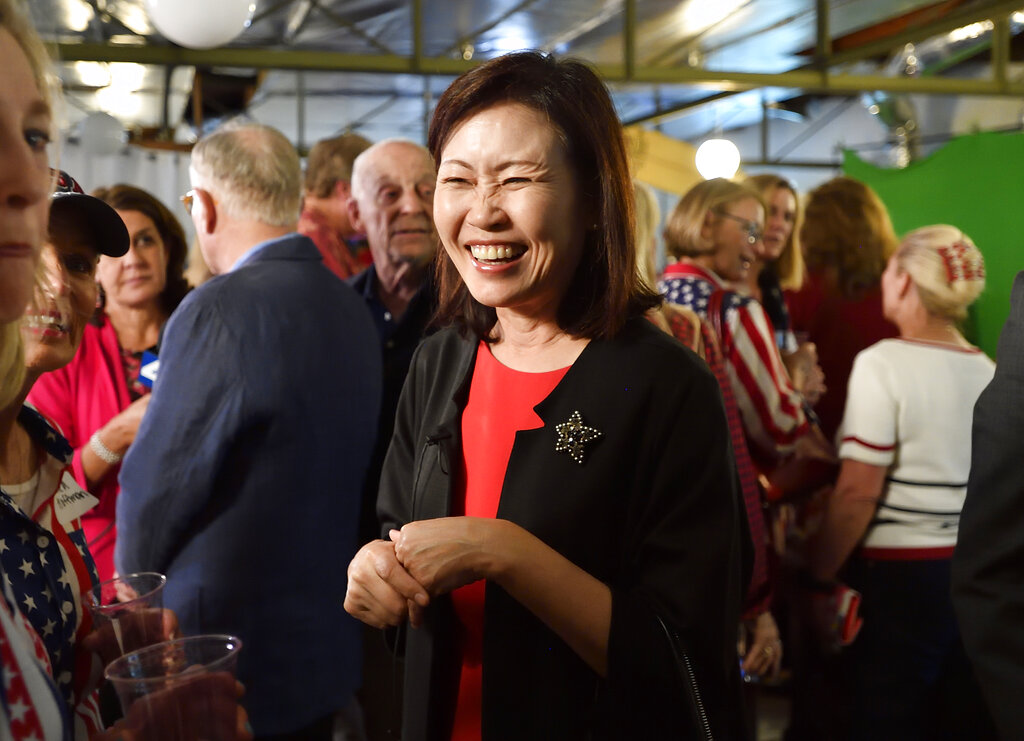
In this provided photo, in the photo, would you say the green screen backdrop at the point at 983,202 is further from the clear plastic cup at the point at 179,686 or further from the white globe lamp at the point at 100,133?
the white globe lamp at the point at 100,133

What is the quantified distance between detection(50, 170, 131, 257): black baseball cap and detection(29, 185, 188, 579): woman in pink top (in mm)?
783

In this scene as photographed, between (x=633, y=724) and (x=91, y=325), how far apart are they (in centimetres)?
216

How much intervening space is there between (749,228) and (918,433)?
0.88m

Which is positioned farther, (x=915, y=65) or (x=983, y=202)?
(x=915, y=65)

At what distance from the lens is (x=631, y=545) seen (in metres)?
1.29

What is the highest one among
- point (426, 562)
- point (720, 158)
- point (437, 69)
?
point (437, 69)

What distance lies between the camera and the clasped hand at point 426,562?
3.83ft

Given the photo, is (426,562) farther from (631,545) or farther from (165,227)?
(165,227)

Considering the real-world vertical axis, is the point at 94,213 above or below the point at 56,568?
above

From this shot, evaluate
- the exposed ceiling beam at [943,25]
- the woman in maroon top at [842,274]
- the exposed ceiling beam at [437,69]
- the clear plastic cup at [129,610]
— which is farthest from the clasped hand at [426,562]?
the exposed ceiling beam at [943,25]

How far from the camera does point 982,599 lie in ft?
4.32

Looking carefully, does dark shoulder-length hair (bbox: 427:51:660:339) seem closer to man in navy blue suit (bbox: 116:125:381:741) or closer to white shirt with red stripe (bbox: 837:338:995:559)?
man in navy blue suit (bbox: 116:125:381:741)

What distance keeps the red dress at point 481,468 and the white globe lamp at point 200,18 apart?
11.2ft

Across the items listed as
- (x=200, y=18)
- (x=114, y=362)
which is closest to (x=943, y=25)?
(x=200, y=18)
